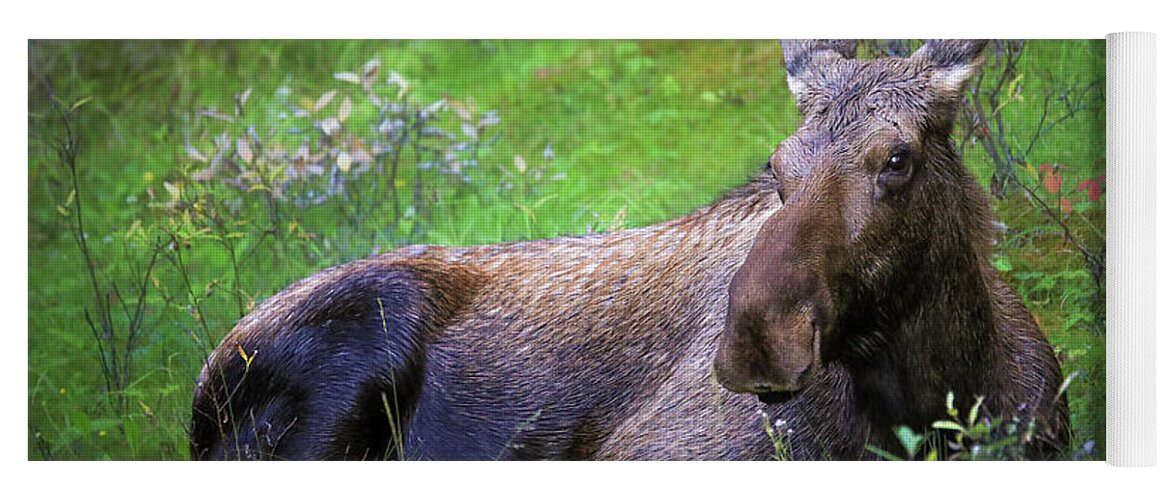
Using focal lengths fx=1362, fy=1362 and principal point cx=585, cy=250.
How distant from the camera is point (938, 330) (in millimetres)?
4441

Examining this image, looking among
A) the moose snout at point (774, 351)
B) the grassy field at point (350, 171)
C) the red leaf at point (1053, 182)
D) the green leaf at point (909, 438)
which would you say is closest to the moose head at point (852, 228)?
the moose snout at point (774, 351)

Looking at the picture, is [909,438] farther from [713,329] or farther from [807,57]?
[807,57]

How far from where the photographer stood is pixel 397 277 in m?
5.18

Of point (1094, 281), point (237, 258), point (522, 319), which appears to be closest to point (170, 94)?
point (237, 258)

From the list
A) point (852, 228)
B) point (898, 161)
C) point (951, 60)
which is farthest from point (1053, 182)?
point (852, 228)

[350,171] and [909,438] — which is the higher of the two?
[350,171]

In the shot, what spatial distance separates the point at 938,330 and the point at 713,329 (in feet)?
2.58

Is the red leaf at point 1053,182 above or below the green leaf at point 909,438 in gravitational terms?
above

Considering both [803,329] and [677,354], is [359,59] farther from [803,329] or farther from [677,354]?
[803,329]

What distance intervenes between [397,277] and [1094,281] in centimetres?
265

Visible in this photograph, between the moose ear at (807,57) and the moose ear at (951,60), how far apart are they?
12.0 inches

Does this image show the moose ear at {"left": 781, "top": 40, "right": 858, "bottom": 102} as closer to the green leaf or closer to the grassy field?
the grassy field

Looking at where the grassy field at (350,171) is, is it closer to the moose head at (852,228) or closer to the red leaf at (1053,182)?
the red leaf at (1053,182)

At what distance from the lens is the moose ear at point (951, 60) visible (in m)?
4.54
